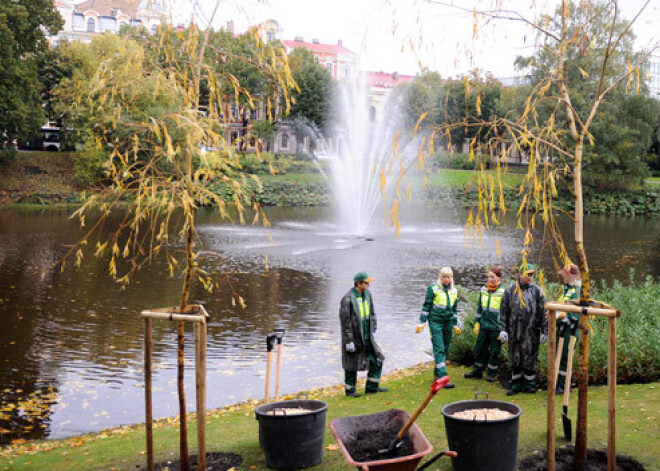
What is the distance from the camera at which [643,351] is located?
10328 mm

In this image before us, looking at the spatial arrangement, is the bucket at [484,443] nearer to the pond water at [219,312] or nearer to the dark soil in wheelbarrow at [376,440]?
the dark soil in wheelbarrow at [376,440]

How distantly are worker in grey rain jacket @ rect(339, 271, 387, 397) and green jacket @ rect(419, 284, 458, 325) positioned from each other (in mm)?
825

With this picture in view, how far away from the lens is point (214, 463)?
23.9 ft

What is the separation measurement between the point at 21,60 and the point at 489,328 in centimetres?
4705

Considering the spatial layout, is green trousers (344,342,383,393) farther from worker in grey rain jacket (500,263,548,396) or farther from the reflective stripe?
worker in grey rain jacket (500,263,548,396)

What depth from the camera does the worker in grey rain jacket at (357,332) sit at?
10453 mm

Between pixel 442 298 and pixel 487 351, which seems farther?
pixel 487 351

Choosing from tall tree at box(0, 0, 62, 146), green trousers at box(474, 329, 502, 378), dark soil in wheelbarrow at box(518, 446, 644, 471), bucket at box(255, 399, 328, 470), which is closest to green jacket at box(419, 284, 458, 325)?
green trousers at box(474, 329, 502, 378)

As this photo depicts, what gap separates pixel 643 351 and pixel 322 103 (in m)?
68.5

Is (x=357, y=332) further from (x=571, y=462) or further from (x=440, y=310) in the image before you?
(x=571, y=462)

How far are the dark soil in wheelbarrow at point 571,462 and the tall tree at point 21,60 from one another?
47170mm

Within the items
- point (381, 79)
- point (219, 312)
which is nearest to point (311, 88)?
point (381, 79)

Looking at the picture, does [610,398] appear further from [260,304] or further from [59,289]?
[59,289]

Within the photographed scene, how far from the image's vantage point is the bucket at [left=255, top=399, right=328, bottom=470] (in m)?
6.91
